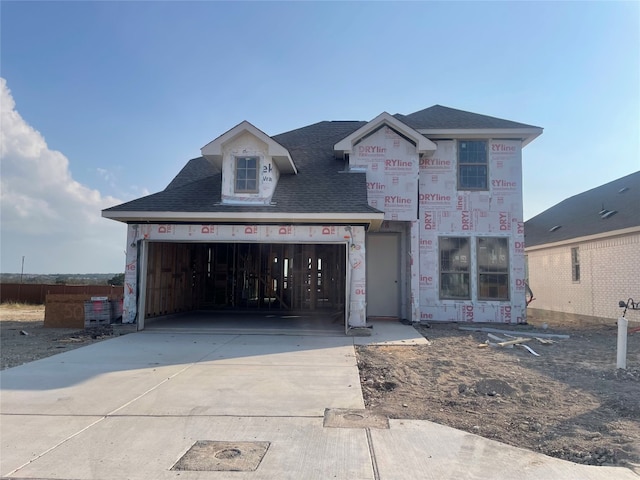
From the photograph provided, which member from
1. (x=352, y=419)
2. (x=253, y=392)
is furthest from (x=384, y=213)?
(x=352, y=419)

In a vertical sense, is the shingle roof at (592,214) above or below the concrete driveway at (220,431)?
above

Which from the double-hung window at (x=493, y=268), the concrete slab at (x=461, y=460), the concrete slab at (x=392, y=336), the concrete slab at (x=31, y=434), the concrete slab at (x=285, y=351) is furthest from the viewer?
the double-hung window at (x=493, y=268)

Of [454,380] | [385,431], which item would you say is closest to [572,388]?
[454,380]

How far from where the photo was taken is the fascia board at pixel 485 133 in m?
13.3

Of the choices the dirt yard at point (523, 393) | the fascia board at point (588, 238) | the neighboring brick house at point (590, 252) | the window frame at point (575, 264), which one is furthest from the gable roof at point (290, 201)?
the window frame at point (575, 264)

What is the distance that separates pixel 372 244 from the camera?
46.3ft

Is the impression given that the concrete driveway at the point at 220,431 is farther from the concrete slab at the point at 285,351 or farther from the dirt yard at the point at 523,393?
the dirt yard at the point at 523,393

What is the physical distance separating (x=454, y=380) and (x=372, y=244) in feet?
25.2

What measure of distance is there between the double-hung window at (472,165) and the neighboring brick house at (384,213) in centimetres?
3

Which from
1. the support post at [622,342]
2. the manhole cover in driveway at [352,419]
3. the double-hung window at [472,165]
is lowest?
the manhole cover in driveway at [352,419]

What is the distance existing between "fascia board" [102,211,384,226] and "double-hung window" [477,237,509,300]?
13.9ft

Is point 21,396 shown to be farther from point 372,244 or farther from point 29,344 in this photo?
point 372,244

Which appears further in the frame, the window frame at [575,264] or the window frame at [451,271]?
the window frame at [575,264]

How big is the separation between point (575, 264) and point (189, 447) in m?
17.4
